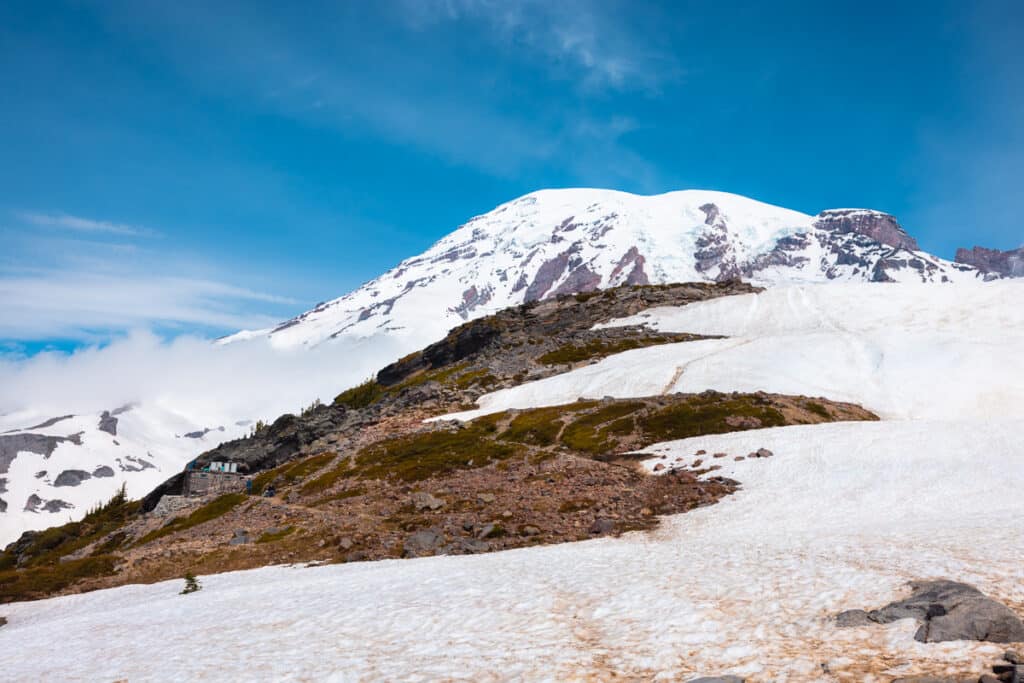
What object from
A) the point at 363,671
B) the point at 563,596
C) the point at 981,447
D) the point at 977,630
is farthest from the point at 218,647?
the point at 981,447

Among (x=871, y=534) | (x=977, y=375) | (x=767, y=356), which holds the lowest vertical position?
(x=871, y=534)

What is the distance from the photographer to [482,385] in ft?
408

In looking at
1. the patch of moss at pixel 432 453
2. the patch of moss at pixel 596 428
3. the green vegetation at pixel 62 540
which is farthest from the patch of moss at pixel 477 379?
the green vegetation at pixel 62 540

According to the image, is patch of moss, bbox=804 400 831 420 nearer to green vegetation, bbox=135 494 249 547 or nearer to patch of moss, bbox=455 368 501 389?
patch of moss, bbox=455 368 501 389

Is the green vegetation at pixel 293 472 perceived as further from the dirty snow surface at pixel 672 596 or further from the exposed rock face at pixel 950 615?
the exposed rock face at pixel 950 615

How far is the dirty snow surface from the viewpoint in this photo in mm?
15195

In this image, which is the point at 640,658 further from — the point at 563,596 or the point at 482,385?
the point at 482,385

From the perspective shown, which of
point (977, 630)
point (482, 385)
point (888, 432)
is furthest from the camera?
point (482, 385)

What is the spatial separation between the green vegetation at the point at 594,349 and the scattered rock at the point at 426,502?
78.6 meters

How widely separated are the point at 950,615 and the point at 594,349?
118391 mm

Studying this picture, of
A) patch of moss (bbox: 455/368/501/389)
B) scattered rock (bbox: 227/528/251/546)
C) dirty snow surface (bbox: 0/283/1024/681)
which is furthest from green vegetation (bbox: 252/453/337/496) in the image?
patch of moss (bbox: 455/368/501/389)

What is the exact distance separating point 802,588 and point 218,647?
19.0 metres

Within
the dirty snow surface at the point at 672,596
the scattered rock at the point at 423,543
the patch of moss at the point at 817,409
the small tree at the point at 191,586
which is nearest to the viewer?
the dirty snow surface at the point at 672,596

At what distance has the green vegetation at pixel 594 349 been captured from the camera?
5074 inches
